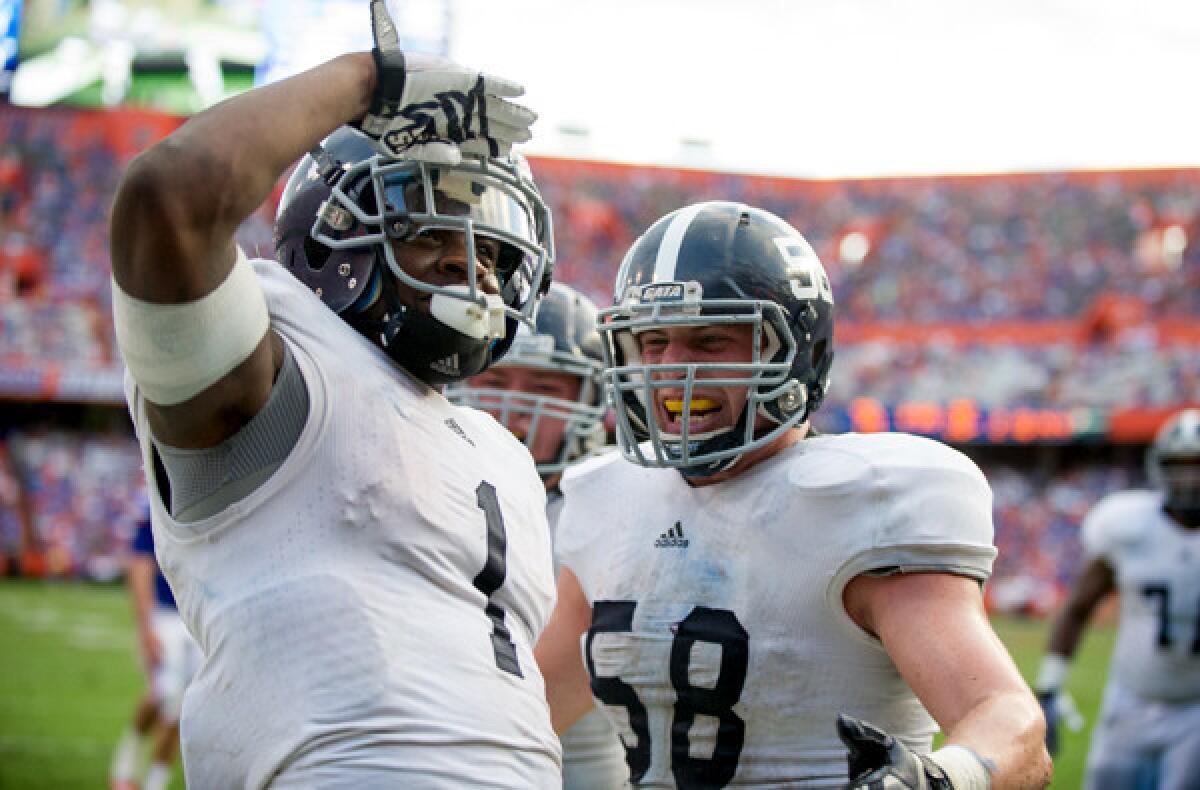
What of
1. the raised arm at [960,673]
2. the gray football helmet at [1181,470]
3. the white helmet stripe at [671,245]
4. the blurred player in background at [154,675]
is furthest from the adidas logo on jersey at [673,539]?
the blurred player in background at [154,675]

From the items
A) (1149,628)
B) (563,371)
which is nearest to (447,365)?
(563,371)

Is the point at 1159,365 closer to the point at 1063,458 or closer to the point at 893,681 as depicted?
the point at 1063,458

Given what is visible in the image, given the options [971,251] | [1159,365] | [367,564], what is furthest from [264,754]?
[971,251]

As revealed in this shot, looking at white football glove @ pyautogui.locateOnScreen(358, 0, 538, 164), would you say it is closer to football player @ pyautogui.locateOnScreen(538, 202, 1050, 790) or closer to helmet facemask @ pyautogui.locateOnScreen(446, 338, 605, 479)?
football player @ pyautogui.locateOnScreen(538, 202, 1050, 790)

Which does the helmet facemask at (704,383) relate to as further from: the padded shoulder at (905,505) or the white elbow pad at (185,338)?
the white elbow pad at (185,338)

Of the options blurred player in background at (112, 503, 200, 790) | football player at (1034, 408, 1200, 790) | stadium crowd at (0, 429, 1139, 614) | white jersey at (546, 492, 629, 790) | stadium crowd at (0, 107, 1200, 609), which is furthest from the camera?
stadium crowd at (0, 107, 1200, 609)

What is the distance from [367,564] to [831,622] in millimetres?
887

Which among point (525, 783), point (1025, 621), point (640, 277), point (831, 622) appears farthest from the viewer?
point (1025, 621)

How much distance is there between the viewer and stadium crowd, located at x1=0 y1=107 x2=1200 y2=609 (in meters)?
21.4

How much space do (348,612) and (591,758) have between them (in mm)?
1873

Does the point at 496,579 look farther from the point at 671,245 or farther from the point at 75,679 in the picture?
the point at 75,679

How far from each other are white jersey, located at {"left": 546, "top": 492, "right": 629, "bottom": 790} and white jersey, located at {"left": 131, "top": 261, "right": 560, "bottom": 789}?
1.57 meters

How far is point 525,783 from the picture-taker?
5.66ft

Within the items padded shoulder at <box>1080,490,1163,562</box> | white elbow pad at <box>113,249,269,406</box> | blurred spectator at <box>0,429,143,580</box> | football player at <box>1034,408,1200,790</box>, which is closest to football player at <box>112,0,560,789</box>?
white elbow pad at <box>113,249,269,406</box>
